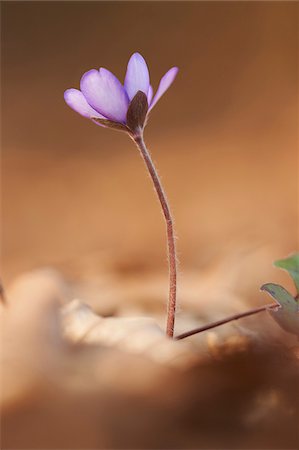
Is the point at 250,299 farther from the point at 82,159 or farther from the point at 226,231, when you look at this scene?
the point at 82,159

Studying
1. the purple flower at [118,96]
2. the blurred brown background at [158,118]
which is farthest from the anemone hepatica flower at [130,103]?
the blurred brown background at [158,118]

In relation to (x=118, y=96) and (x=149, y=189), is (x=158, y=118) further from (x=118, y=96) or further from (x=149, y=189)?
(x=118, y=96)

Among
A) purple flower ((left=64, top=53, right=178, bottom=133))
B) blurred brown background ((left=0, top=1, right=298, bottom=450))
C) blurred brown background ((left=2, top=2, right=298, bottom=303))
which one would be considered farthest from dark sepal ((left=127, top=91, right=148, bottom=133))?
blurred brown background ((left=2, top=2, right=298, bottom=303))

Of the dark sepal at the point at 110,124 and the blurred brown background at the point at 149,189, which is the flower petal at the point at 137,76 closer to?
the dark sepal at the point at 110,124

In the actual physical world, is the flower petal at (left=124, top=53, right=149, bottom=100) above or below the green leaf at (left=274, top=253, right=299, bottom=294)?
above

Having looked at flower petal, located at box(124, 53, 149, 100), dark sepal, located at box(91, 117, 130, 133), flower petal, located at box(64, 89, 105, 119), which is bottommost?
dark sepal, located at box(91, 117, 130, 133)

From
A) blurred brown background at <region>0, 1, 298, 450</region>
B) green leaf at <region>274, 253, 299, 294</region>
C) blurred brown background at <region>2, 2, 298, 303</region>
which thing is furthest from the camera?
blurred brown background at <region>2, 2, 298, 303</region>

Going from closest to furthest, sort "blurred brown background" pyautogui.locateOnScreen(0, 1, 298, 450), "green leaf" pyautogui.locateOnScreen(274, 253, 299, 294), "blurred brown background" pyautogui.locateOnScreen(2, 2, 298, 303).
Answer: "blurred brown background" pyautogui.locateOnScreen(0, 1, 298, 450)
"green leaf" pyautogui.locateOnScreen(274, 253, 299, 294)
"blurred brown background" pyautogui.locateOnScreen(2, 2, 298, 303)

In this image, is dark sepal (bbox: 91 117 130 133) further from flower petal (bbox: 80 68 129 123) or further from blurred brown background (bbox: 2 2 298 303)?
blurred brown background (bbox: 2 2 298 303)
